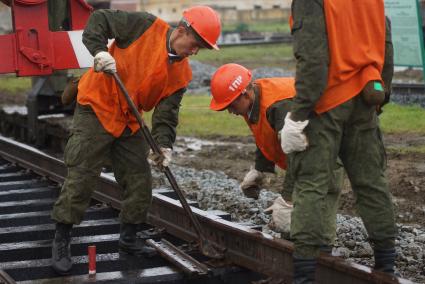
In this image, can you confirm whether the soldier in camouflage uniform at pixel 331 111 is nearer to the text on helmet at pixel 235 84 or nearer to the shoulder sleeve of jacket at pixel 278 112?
the shoulder sleeve of jacket at pixel 278 112

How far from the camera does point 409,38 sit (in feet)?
47.3

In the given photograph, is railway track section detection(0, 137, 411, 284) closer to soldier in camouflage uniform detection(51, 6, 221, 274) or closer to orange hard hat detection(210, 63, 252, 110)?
soldier in camouflage uniform detection(51, 6, 221, 274)

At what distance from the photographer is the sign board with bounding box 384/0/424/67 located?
14188 millimetres

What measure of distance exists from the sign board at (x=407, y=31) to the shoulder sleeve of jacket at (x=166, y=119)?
860 cm

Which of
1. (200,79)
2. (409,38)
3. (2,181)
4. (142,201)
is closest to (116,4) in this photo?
(200,79)

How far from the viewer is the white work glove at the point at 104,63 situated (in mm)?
5656

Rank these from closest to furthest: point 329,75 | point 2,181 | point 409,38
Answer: point 329,75 < point 2,181 < point 409,38

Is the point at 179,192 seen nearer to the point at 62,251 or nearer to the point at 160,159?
the point at 160,159

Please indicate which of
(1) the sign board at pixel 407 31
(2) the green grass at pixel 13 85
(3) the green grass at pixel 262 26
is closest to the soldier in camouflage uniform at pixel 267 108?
(1) the sign board at pixel 407 31

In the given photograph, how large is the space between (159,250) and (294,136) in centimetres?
169

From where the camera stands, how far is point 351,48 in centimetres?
495

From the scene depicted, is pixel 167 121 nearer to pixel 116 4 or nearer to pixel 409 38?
pixel 409 38

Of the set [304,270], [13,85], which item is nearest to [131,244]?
[304,270]

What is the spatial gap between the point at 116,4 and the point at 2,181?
29472 mm
